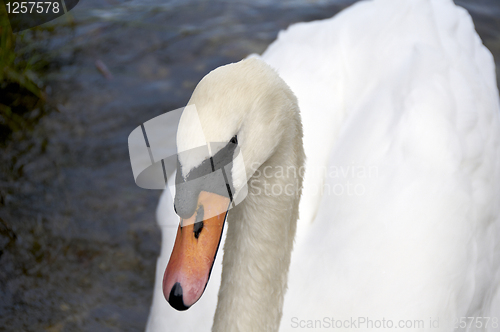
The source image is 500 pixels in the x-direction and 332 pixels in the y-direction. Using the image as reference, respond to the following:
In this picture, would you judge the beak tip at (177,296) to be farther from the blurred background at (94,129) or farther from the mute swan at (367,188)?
the blurred background at (94,129)

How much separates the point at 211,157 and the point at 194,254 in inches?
12.2

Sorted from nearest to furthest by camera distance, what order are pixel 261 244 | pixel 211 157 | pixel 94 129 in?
pixel 211 157, pixel 261 244, pixel 94 129

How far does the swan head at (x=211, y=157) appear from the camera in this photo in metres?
1.43

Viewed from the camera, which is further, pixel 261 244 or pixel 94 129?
pixel 94 129

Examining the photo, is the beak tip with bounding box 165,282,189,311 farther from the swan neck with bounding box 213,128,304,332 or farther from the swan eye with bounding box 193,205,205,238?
the swan neck with bounding box 213,128,304,332

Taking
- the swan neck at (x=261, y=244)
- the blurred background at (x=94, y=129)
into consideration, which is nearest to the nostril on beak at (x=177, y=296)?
the swan neck at (x=261, y=244)

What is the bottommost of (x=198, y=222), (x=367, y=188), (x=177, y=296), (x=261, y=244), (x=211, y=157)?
(x=367, y=188)

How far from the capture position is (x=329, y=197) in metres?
2.63

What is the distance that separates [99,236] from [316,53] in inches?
84.3

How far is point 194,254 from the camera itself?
1.51 m

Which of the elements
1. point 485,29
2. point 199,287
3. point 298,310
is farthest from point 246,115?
point 485,29

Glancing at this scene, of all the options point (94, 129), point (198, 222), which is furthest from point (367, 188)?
point (94, 129)

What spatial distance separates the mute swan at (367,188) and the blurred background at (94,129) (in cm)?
68

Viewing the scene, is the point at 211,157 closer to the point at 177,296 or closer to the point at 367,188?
the point at 177,296
